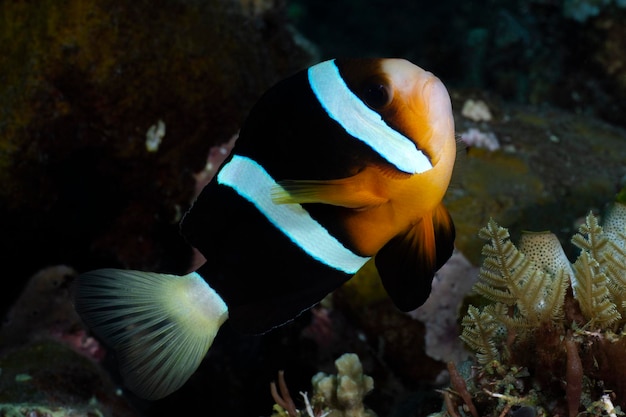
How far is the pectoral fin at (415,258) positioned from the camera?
5.62ft

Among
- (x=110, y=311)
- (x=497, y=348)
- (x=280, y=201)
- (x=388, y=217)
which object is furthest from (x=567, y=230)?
(x=110, y=311)

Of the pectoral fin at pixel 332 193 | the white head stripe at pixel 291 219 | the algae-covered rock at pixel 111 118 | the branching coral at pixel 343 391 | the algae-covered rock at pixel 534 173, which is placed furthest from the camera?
the algae-covered rock at pixel 534 173

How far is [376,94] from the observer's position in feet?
4.97

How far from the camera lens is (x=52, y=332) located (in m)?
3.55

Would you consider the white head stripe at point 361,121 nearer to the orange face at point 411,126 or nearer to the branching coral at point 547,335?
the orange face at point 411,126

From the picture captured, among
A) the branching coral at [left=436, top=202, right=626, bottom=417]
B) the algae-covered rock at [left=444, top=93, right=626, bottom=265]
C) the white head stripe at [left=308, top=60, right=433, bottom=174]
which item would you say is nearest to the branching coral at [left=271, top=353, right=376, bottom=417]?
the branching coral at [left=436, top=202, right=626, bottom=417]

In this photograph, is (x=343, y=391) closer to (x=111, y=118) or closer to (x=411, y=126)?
(x=411, y=126)

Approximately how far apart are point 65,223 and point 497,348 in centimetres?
267

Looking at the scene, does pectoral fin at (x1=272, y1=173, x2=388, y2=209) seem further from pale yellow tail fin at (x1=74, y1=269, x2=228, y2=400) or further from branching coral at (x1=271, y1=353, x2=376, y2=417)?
branching coral at (x1=271, y1=353, x2=376, y2=417)

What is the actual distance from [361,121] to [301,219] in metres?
0.36

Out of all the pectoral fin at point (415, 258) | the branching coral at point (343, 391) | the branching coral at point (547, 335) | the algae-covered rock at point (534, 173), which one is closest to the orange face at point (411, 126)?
the pectoral fin at point (415, 258)

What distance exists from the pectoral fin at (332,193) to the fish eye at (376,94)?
20 cm

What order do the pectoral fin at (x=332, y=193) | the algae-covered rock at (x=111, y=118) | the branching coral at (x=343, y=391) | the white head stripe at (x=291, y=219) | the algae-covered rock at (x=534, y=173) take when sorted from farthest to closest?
the algae-covered rock at (x=534, y=173) < the algae-covered rock at (x=111, y=118) < the branching coral at (x=343, y=391) < the white head stripe at (x=291, y=219) < the pectoral fin at (x=332, y=193)

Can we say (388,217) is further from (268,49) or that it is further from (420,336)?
(268,49)
